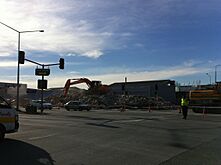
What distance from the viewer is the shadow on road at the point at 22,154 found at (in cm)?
964

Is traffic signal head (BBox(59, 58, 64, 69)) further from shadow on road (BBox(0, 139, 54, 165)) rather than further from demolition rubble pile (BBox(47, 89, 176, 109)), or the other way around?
shadow on road (BBox(0, 139, 54, 165))

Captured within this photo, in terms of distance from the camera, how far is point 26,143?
523 inches

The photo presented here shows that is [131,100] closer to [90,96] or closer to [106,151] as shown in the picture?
[90,96]

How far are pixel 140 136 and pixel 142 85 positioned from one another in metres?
79.8

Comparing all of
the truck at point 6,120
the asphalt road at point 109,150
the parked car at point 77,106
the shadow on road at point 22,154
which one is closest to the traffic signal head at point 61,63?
the parked car at point 77,106

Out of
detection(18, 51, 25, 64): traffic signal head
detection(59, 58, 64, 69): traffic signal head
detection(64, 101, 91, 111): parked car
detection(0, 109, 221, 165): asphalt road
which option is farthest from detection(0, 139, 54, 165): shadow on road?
detection(64, 101, 91, 111): parked car

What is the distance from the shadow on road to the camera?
31.6 feet

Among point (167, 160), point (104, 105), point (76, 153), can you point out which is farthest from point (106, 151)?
point (104, 105)

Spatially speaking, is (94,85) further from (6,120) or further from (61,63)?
(6,120)

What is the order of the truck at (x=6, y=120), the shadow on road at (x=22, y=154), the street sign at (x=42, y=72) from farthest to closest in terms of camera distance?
the street sign at (x=42, y=72), the truck at (x=6, y=120), the shadow on road at (x=22, y=154)

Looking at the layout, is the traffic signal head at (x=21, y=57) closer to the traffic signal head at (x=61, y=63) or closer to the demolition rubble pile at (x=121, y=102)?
the traffic signal head at (x=61, y=63)

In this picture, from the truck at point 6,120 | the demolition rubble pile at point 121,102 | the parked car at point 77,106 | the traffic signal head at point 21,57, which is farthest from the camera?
the demolition rubble pile at point 121,102

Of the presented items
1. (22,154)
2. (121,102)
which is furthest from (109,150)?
(121,102)

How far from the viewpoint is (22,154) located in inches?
425
